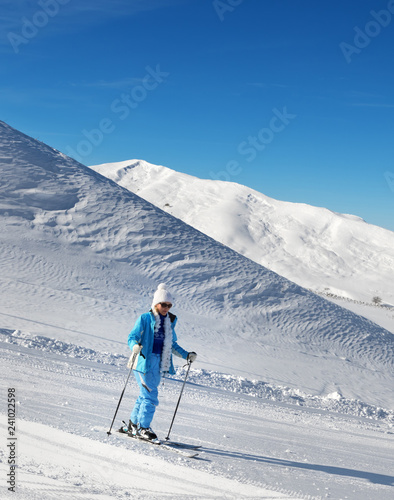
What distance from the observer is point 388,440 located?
29.1 feet

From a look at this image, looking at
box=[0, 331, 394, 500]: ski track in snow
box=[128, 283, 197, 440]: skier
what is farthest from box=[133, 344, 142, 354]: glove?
box=[0, 331, 394, 500]: ski track in snow

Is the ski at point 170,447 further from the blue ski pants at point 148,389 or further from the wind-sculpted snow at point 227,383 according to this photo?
the wind-sculpted snow at point 227,383

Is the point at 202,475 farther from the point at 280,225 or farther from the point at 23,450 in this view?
the point at 280,225

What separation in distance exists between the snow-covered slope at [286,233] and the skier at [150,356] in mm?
55975

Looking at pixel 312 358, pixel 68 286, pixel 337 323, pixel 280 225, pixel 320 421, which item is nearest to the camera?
pixel 320 421

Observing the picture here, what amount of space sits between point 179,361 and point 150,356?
30.3 ft

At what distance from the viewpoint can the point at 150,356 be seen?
19.0 ft

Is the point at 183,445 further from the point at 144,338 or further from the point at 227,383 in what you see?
the point at 227,383

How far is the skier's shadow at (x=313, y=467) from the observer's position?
5.90 m

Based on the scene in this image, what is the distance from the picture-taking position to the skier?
575cm

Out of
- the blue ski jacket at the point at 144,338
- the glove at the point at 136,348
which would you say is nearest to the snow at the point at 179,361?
the blue ski jacket at the point at 144,338

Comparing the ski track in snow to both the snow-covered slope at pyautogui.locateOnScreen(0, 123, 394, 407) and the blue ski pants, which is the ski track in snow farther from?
the snow-covered slope at pyautogui.locateOnScreen(0, 123, 394, 407)

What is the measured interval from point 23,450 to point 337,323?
55.7ft

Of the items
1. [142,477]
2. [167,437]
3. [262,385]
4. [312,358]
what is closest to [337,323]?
[312,358]
